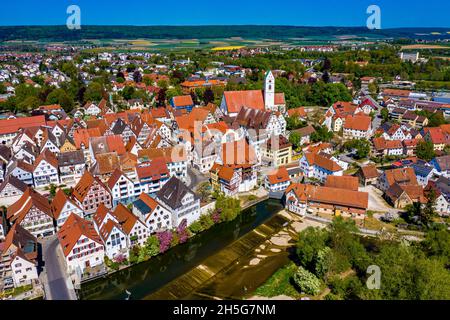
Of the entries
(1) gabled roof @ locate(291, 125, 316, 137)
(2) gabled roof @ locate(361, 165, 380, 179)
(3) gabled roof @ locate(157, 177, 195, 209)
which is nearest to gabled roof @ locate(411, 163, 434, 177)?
(2) gabled roof @ locate(361, 165, 380, 179)

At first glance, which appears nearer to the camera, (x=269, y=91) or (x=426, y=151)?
(x=426, y=151)

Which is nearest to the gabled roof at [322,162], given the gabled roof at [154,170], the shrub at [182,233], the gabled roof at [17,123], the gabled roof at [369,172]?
the gabled roof at [369,172]

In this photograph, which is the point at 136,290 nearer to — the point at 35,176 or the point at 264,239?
the point at 264,239

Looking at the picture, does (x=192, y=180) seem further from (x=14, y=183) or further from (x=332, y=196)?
(x=14, y=183)

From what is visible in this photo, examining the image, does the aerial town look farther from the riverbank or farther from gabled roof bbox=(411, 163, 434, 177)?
the riverbank

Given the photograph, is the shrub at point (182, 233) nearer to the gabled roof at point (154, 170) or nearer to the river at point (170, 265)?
the river at point (170, 265)

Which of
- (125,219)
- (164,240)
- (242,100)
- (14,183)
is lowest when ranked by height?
(164,240)

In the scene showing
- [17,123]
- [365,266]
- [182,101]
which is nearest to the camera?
[365,266]

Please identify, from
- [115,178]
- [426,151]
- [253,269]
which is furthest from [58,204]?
[426,151]
